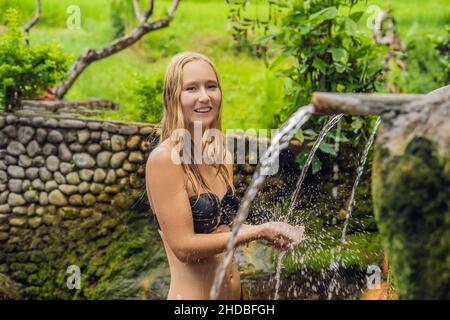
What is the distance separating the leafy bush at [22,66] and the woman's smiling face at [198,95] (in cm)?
447

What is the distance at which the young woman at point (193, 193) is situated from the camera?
216 centimetres

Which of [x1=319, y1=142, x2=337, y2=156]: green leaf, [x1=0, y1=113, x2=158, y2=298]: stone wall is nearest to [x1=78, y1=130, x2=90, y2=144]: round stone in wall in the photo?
[x1=0, y1=113, x2=158, y2=298]: stone wall

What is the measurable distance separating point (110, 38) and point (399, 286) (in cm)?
679

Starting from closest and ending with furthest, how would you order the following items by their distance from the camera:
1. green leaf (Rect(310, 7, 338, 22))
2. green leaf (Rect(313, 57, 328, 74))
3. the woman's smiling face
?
the woman's smiling face
green leaf (Rect(310, 7, 338, 22))
green leaf (Rect(313, 57, 328, 74))

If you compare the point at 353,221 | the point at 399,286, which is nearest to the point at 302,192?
the point at 353,221

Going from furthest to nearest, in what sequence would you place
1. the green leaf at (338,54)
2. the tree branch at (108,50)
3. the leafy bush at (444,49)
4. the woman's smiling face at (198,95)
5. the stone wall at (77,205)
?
the tree branch at (108,50) → the leafy bush at (444,49) → the stone wall at (77,205) → the green leaf at (338,54) → the woman's smiling face at (198,95)

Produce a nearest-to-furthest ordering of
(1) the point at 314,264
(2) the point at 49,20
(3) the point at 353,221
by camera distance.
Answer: (1) the point at 314,264, (3) the point at 353,221, (2) the point at 49,20

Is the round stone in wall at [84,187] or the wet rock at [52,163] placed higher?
the wet rock at [52,163]

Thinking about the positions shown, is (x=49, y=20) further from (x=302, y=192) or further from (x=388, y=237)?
(x=388, y=237)

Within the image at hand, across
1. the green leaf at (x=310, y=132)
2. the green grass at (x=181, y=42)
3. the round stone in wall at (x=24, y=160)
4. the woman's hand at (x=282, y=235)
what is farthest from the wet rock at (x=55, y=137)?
the woman's hand at (x=282, y=235)

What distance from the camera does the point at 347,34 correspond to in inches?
227

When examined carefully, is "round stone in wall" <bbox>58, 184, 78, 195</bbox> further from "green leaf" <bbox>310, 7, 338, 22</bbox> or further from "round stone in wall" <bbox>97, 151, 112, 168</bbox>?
"green leaf" <bbox>310, 7, 338, 22</bbox>

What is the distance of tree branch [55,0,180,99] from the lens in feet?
24.2

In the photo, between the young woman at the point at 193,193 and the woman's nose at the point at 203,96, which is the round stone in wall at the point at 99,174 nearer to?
the young woman at the point at 193,193
